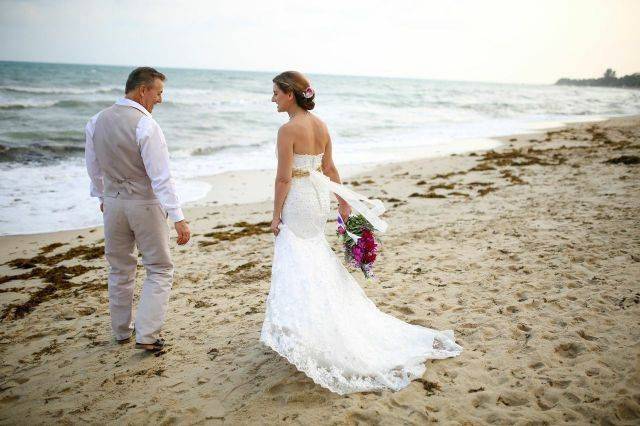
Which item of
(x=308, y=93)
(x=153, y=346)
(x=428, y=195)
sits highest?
(x=308, y=93)

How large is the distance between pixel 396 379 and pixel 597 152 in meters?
11.3

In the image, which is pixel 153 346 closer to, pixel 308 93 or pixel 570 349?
pixel 308 93

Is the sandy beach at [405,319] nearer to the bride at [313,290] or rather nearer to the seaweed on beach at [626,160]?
the bride at [313,290]

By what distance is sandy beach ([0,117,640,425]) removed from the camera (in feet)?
9.37

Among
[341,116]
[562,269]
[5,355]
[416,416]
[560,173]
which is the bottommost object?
[5,355]

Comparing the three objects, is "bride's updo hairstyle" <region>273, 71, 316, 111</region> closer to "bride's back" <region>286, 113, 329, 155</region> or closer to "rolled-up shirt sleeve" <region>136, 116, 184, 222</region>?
"bride's back" <region>286, 113, 329, 155</region>

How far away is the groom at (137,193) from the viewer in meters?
3.24

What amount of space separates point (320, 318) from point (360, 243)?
663 mm

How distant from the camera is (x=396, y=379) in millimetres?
3043

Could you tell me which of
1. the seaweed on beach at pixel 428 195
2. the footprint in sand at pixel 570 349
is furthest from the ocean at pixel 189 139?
the footprint in sand at pixel 570 349

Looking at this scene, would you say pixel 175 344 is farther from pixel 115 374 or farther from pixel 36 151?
pixel 36 151

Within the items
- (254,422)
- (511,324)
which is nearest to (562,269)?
(511,324)

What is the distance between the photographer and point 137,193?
338 cm

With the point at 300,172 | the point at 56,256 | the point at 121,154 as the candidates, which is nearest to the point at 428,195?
the point at 300,172
